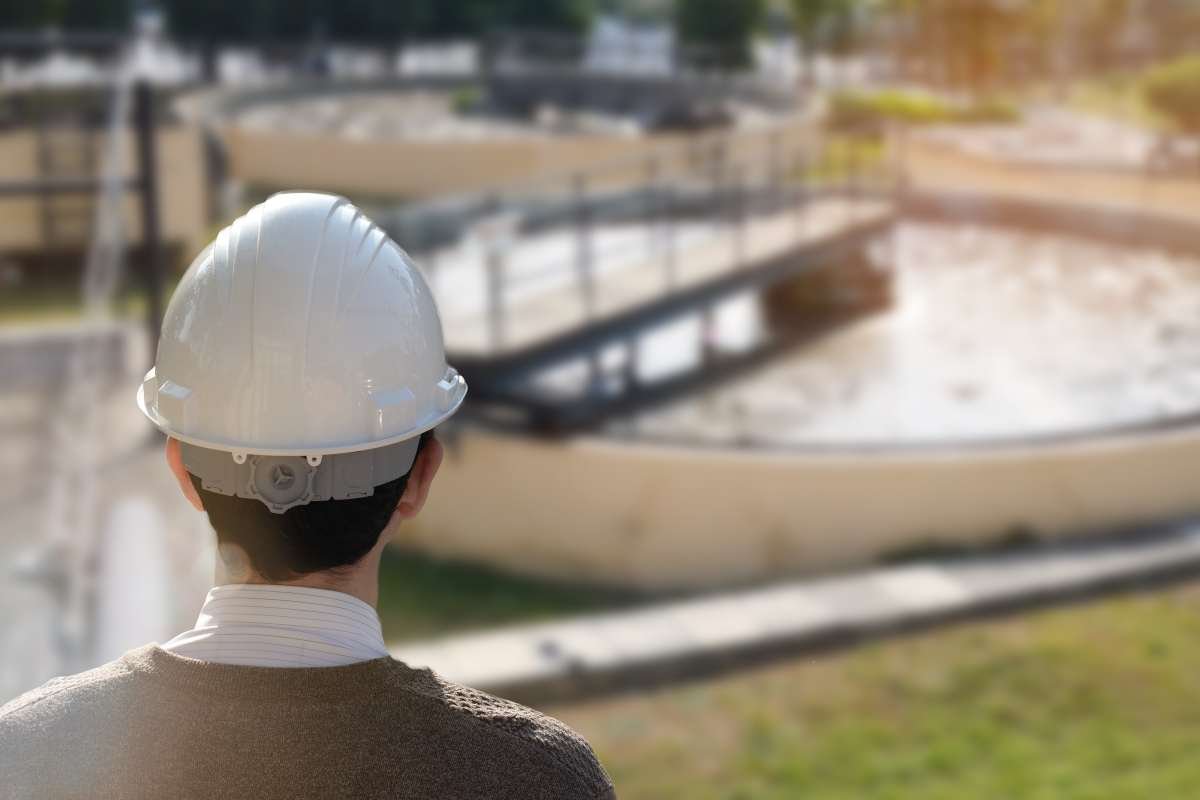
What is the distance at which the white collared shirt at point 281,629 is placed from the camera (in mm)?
1642

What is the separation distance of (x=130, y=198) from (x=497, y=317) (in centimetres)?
961

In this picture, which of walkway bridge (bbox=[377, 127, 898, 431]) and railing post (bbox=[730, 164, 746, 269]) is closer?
walkway bridge (bbox=[377, 127, 898, 431])

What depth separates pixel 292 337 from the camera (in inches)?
71.3

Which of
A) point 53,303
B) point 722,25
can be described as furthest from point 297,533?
point 722,25

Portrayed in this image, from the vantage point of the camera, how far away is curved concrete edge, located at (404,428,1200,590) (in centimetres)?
886

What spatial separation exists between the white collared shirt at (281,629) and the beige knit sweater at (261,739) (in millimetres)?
30

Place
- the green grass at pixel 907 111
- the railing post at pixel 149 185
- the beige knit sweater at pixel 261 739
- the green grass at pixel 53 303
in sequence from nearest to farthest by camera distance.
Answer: the beige knit sweater at pixel 261 739 < the railing post at pixel 149 185 < the green grass at pixel 53 303 < the green grass at pixel 907 111

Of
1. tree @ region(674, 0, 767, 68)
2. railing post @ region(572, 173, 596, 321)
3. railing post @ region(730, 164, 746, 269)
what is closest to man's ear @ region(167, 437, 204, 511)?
railing post @ region(572, 173, 596, 321)

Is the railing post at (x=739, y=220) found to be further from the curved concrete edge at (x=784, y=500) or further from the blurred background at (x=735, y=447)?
the curved concrete edge at (x=784, y=500)

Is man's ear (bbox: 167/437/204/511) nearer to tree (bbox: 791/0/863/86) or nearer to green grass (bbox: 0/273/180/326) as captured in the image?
green grass (bbox: 0/273/180/326)

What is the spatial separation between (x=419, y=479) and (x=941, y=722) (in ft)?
16.7

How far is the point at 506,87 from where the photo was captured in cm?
3023

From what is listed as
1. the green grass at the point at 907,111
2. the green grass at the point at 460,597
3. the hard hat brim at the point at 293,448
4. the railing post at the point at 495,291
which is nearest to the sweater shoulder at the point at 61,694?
the hard hat brim at the point at 293,448

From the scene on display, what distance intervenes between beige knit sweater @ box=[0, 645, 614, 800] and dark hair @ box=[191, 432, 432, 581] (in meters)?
0.14
